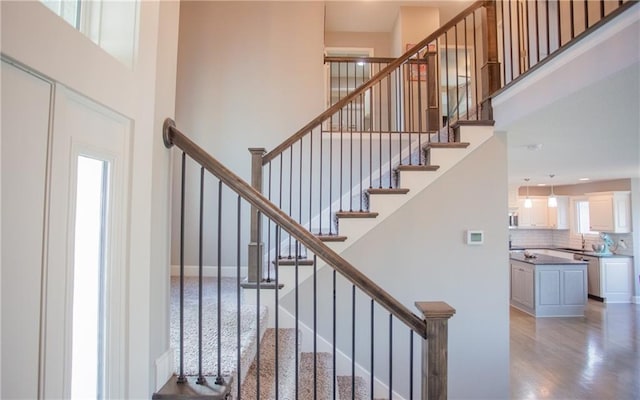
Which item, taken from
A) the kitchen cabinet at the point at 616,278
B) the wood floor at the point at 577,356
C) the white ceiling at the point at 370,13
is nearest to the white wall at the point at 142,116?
the wood floor at the point at 577,356

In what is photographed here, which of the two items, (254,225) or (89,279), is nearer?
(89,279)

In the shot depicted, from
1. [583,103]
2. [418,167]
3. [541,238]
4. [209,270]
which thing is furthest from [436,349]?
[541,238]

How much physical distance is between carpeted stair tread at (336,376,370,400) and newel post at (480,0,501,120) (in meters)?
2.55

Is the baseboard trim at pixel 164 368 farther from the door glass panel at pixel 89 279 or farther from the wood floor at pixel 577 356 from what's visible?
the wood floor at pixel 577 356

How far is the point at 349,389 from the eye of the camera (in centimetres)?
254

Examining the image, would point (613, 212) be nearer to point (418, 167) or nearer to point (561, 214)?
point (561, 214)

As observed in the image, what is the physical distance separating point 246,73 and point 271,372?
10.8ft

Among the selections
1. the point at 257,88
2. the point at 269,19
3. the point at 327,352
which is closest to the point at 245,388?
the point at 327,352

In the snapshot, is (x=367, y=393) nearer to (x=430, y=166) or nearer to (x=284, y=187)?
(x=430, y=166)

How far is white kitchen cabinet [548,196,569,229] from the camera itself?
8320mm

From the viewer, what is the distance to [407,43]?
16.8ft

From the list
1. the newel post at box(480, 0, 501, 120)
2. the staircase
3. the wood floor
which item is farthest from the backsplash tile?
the newel post at box(480, 0, 501, 120)

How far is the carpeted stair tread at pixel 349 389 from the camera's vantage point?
94.9 inches

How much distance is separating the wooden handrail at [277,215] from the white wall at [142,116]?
80mm
